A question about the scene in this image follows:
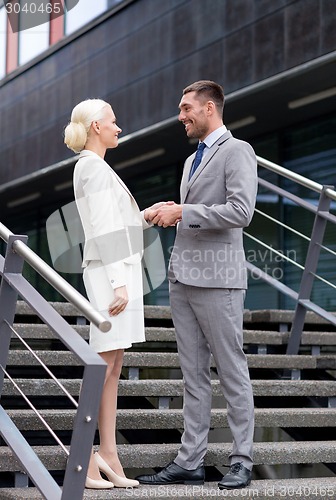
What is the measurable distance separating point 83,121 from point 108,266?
2.06ft

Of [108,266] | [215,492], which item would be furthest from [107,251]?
[215,492]

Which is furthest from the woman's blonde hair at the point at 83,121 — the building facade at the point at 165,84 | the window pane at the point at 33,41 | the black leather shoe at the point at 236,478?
the window pane at the point at 33,41

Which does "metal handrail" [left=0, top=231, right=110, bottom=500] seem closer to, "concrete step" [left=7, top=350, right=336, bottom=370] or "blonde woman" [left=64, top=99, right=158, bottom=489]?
"blonde woman" [left=64, top=99, right=158, bottom=489]

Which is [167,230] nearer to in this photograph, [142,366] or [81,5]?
[81,5]

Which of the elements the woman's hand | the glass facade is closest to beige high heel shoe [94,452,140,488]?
the woman's hand

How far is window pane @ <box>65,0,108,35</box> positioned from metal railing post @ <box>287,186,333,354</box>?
720 cm

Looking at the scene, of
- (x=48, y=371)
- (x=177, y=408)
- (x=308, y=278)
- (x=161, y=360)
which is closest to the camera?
(x=48, y=371)

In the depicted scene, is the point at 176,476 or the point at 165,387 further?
the point at 165,387

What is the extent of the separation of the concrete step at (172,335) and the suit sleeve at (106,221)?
1.32 metres

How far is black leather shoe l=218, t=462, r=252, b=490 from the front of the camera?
3521 millimetres

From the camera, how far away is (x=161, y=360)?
15.6 feet

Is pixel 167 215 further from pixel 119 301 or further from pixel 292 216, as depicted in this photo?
pixel 292 216

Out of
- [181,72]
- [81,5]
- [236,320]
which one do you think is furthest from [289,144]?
[236,320]

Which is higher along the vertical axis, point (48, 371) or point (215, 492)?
point (48, 371)
